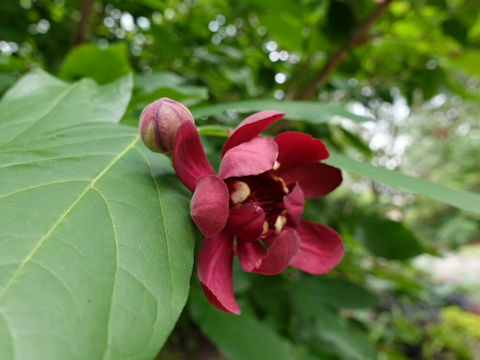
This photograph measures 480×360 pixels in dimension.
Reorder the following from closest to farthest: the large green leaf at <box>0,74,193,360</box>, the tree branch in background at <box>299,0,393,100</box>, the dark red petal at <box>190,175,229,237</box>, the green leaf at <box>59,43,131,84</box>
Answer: the large green leaf at <box>0,74,193,360</box>, the dark red petal at <box>190,175,229,237</box>, the green leaf at <box>59,43,131,84</box>, the tree branch in background at <box>299,0,393,100</box>

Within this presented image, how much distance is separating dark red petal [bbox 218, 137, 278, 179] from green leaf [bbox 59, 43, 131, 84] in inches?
22.0

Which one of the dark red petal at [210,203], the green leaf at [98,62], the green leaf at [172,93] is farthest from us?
the green leaf at [98,62]

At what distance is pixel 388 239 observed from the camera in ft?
3.71

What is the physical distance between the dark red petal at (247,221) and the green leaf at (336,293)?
0.85 meters

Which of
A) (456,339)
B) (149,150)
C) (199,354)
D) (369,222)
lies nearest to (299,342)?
(369,222)

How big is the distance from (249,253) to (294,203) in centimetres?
8

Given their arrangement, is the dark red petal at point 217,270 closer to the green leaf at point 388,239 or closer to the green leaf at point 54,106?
the green leaf at point 54,106

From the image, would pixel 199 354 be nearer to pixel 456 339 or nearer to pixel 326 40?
pixel 326 40

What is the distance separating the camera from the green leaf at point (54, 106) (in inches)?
20.3

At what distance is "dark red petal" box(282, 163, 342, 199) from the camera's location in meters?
0.48

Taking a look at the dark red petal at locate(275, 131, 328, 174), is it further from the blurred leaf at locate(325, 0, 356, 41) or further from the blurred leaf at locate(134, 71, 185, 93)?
the blurred leaf at locate(325, 0, 356, 41)

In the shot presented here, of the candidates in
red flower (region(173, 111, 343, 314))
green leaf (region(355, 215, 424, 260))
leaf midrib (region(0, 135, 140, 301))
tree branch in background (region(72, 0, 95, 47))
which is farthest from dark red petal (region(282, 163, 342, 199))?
tree branch in background (region(72, 0, 95, 47))

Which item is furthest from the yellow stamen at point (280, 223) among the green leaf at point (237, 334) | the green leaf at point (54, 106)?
the green leaf at point (237, 334)

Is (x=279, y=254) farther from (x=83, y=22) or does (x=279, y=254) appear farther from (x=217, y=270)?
(x=83, y=22)
